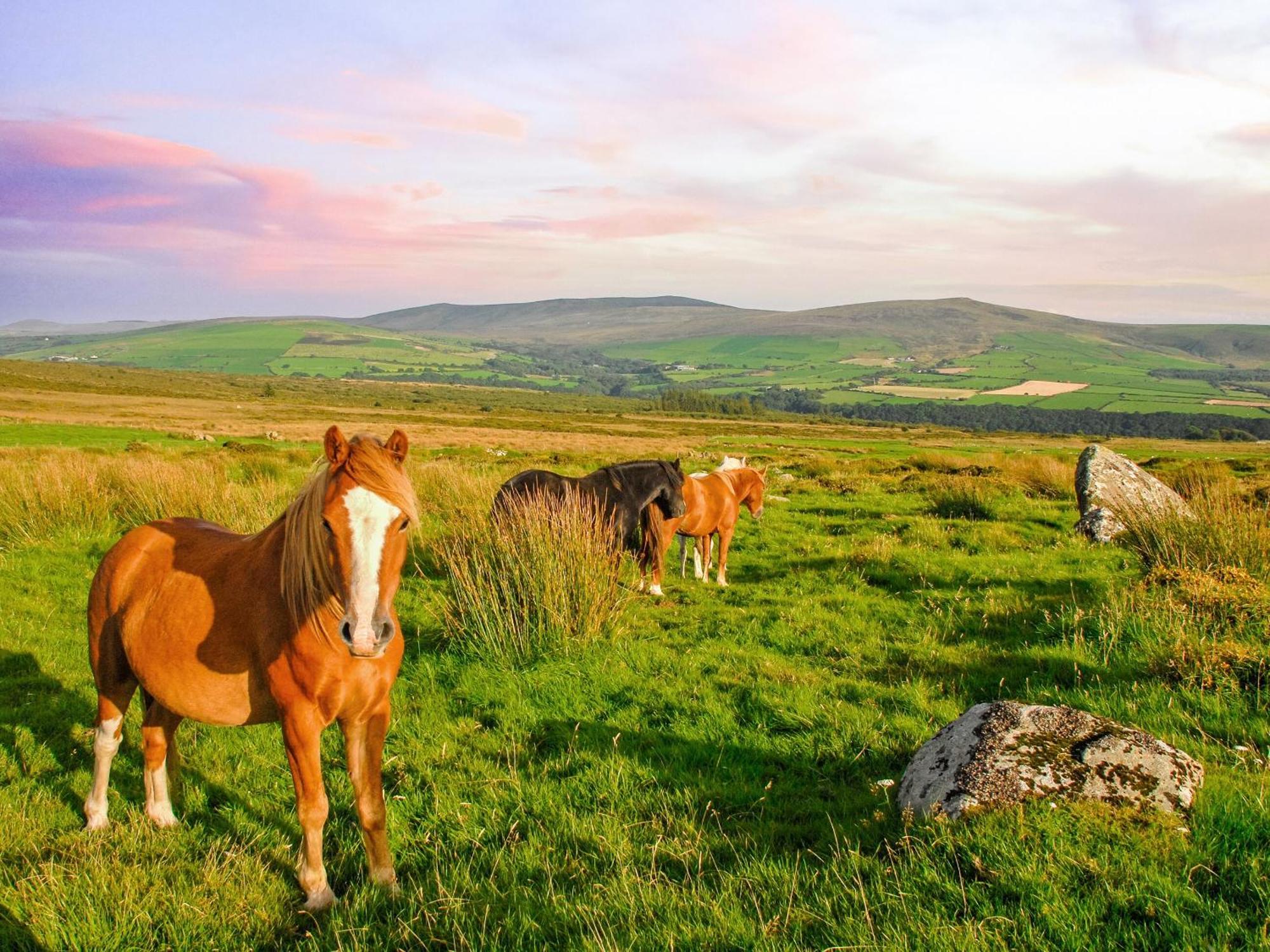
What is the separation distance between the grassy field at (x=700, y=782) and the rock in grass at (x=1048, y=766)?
0.15 meters

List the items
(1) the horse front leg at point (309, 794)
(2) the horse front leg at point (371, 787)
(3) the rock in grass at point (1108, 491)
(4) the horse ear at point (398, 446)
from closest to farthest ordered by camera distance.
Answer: (4) the horse ear at point (398, 446) → (1) the horse front leg at point (309, 794) → (2) the horse front leg at point (371, 787) → (3) the rock in grass at point (1108, 491)

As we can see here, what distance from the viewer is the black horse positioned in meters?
10.5

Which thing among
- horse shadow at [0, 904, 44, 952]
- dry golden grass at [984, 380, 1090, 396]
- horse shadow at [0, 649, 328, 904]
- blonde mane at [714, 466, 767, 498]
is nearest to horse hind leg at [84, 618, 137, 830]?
horse shadow at [0, 649, 328, 904]

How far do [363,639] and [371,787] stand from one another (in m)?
1.32

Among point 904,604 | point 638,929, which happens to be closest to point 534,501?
point 904,604

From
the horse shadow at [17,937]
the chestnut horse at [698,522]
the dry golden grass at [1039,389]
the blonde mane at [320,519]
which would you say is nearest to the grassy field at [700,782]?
the horse shadow at [17,937]

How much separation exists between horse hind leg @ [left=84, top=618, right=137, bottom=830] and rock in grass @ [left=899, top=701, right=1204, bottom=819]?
5.15 meters

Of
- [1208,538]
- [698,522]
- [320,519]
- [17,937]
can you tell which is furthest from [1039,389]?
[17,937]

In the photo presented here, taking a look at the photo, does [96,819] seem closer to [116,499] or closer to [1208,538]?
[116,499]

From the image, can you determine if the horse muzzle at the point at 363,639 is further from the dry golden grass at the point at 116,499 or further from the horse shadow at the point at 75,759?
the dry golden grass at the point at 116,499

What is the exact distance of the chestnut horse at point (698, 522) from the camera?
10930 millimetres

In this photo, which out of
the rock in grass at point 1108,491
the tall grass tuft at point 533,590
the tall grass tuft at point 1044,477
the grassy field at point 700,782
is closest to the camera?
the grassy field at point 700,782

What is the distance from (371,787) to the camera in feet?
13.4

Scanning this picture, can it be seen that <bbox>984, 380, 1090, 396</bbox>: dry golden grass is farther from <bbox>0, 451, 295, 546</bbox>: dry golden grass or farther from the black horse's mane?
<bbox>0, 451, 295, 546</bbox>: dry golden grass
